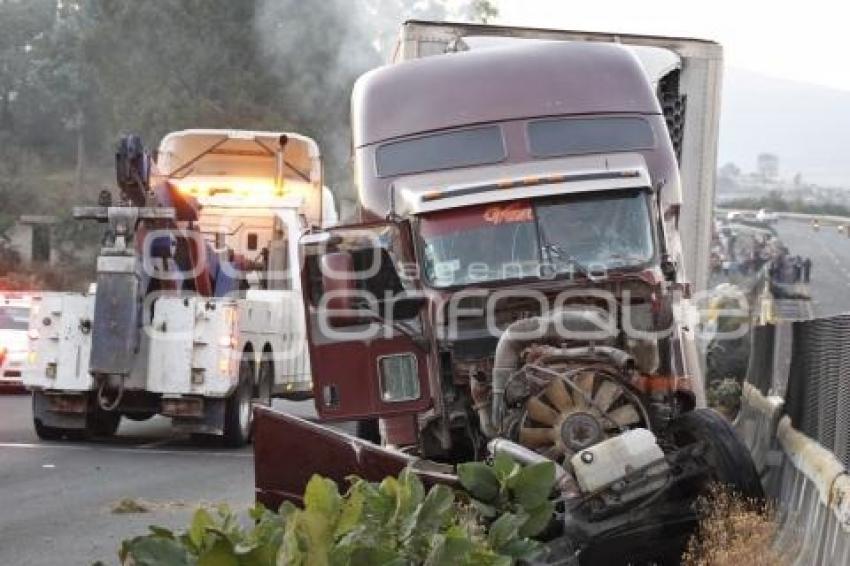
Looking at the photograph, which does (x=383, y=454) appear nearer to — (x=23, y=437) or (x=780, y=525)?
(x=780, y=525)

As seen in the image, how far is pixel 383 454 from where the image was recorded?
30.5 feet

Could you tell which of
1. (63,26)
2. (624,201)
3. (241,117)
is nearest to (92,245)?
(241,117)

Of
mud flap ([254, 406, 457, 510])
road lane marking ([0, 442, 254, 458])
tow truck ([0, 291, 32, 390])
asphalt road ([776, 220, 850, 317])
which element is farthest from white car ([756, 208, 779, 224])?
mud flap ([254, 406, 457, 510])

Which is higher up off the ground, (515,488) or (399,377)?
(399,377)

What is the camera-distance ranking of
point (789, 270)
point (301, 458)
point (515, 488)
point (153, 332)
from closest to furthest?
point (515, 488) < point (301, 458) < point (153, 332) < point (789, 270)

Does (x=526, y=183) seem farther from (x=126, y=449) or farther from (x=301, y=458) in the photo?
(x=126, y=449)

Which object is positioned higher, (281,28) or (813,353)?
(281,28)

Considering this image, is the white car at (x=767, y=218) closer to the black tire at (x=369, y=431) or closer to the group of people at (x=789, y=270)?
the group of people at (x=789, y=270)

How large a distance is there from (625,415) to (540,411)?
0.54 metres

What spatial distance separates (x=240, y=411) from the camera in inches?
733

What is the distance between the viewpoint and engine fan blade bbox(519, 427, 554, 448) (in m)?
10.2

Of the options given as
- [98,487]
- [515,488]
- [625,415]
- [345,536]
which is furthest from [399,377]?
[345,536]

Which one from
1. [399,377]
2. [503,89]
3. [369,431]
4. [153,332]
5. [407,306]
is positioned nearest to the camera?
[399,377]

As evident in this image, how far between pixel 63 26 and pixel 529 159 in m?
62.1
